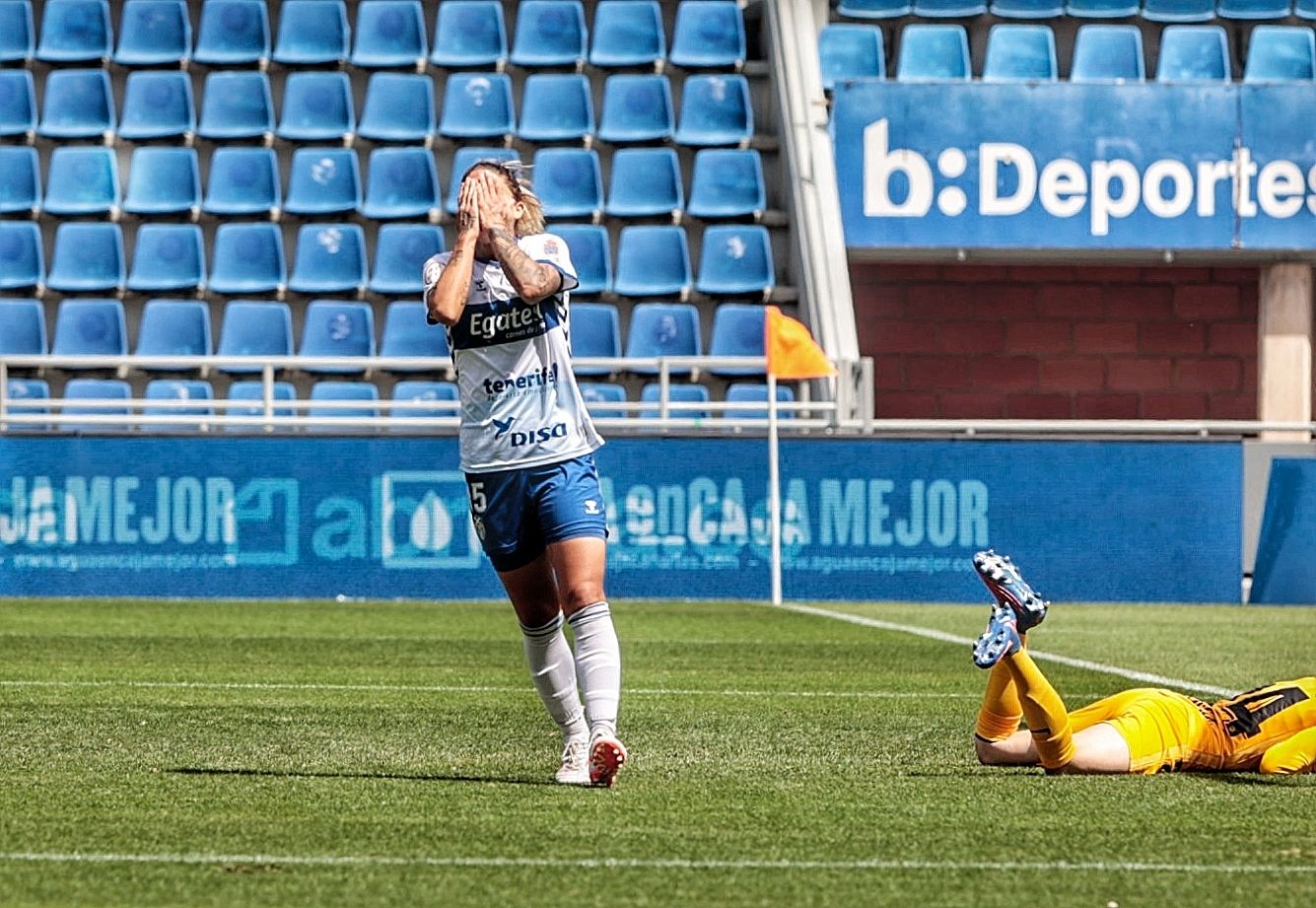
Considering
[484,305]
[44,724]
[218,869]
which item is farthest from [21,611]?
[218,869]

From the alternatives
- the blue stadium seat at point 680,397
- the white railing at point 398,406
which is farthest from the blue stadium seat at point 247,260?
the blue stadium seat at point 680,397

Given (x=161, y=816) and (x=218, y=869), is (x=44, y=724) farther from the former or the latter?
(x=218, y=869)

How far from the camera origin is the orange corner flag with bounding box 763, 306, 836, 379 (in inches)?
642

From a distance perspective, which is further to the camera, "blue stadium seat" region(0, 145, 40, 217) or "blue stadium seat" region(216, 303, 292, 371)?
"blue stadium seat" region(0, 145, 40, 217)

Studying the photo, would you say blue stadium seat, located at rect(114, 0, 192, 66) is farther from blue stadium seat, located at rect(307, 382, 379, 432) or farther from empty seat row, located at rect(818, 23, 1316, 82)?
empty seat row, located at rect(818, 23, 1316, 82)

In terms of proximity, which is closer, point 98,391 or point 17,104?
point 98,391

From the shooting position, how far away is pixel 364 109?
20922 mm

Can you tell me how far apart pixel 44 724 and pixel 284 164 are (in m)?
13.8

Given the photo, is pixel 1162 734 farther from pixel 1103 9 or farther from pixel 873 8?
pixel 1103 9

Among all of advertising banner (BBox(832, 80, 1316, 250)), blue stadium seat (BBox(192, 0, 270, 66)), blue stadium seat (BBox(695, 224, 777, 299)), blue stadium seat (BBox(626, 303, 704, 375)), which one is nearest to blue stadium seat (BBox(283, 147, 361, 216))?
blue stadium seat (BBox(192, 0, 270, 66))

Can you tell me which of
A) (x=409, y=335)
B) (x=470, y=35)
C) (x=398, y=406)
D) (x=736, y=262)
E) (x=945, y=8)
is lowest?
(x=398, y=406)

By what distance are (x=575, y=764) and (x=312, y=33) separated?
15903 mm

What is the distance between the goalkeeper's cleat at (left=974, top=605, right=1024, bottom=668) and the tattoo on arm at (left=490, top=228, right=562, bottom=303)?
1496mm

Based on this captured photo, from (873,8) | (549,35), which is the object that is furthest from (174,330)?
(873,8)
